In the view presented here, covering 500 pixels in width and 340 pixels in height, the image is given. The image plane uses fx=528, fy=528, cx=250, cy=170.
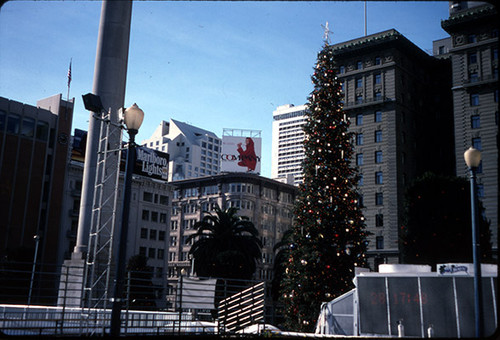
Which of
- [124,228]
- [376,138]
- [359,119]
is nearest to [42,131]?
[359,119]

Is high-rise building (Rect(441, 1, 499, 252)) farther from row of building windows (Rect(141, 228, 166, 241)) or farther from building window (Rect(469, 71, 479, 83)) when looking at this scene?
row of building windows (Rect(141, 228, 166, 241))

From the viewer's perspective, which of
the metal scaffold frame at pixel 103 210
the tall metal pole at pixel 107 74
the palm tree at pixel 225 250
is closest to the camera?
the metal scaffold frame at pixel 103 210

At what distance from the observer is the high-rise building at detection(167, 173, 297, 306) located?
116688 mm

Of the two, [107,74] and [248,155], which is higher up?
[248,155]

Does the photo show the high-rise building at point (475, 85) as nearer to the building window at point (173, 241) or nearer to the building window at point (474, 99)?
the building window at point (474, 99)

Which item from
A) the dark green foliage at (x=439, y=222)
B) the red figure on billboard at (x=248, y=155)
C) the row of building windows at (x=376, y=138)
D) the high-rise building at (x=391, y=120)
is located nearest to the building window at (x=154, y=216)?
the red figure on billboard at (x=248, y=155)

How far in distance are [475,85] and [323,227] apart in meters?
49.6

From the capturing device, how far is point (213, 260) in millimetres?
59969

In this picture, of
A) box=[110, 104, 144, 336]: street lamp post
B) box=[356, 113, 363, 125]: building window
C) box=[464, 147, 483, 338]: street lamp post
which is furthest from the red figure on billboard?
box=[110, 104, 144, 336]: street lamp post

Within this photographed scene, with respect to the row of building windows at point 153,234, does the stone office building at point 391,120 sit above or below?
above

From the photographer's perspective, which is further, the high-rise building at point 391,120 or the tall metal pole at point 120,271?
the high-rise building at point 391,120

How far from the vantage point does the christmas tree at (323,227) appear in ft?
99.3

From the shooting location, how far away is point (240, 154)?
10875 cm

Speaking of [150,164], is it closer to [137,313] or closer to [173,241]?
[173,241]
